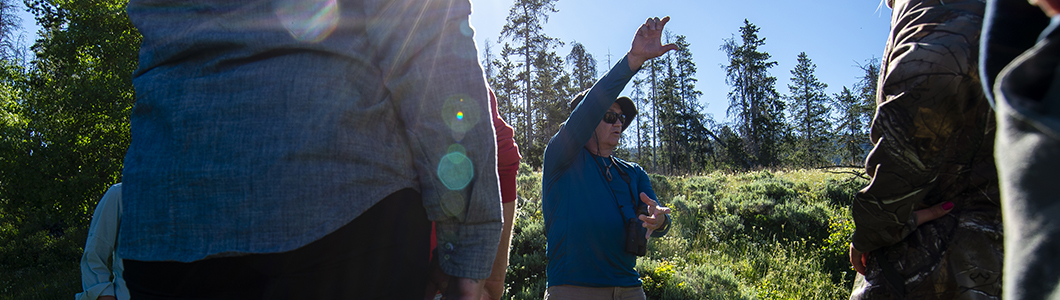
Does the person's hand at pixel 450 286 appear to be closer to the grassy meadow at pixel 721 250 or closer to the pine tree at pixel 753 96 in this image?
the grassy meadow at pixel 721 250

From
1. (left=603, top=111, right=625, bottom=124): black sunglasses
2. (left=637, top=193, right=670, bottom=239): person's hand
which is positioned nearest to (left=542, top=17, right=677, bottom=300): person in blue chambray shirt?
(left=637, top=193, right=670, bottom=239): person's hand

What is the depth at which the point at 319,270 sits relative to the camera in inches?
44.4

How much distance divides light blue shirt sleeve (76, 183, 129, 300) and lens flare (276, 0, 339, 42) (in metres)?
2.77

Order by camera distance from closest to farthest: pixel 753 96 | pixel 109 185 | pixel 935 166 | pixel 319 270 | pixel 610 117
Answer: pixel 319 270 → pixel 935 166 → pixel 610 117 → pixel 109 185 → pixel 753 96

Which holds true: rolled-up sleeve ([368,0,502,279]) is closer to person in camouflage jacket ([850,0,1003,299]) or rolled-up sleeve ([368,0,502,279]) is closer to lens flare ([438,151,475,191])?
lens flare ([438,151,475,191])

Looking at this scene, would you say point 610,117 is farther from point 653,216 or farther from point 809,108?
point 809,108

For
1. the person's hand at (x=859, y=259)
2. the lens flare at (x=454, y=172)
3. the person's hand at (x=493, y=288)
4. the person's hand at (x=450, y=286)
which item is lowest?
the person's hand at (x=493, y=288)

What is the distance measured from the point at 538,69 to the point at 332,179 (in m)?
33.9

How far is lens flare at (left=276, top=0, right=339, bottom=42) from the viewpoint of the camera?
1190mm

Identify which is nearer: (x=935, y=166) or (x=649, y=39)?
(x=935, y=166)

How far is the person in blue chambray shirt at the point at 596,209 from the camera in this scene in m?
2.91

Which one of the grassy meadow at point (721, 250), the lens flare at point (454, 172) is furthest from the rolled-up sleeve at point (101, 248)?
the grassy meadow at point (721, 250)

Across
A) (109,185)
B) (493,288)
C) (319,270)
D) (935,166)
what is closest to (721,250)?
(935,166)

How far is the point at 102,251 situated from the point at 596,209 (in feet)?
10.9
